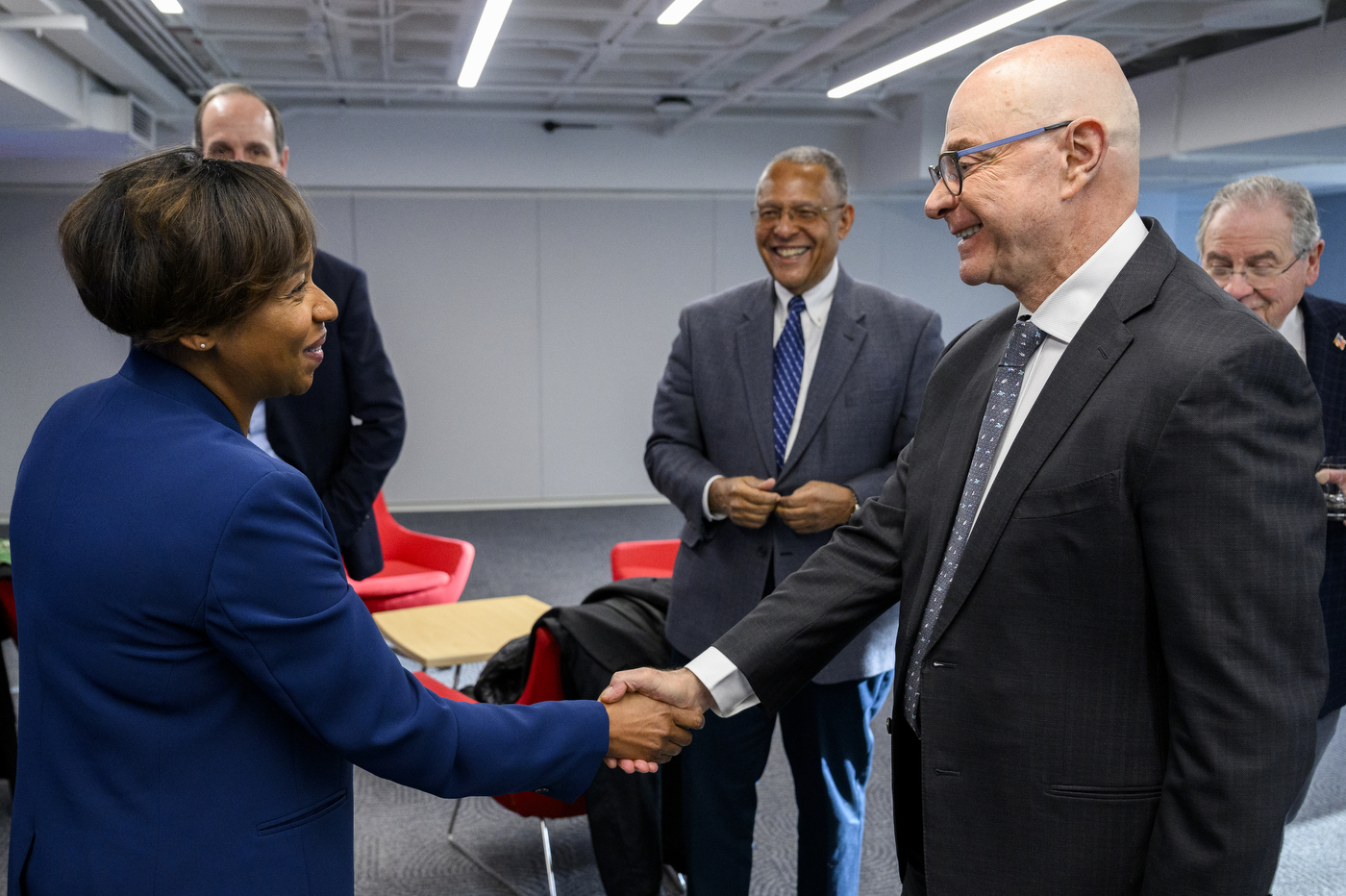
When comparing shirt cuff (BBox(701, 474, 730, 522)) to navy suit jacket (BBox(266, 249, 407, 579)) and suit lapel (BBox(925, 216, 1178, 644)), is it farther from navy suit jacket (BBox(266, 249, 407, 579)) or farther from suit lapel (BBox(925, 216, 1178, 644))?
suit lapel (BBox(925, 216, 1178, 644))

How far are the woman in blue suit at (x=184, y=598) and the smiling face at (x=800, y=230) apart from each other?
142cm

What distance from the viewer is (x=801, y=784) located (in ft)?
7.76

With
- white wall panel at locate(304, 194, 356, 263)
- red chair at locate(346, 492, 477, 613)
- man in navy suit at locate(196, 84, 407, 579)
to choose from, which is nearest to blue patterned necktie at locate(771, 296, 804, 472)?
man in navy suit at locate(196, 84, 407, 579)

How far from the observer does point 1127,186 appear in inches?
53.3

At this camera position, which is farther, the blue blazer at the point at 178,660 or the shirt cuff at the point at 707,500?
the shirt cuff at the point at 707,500

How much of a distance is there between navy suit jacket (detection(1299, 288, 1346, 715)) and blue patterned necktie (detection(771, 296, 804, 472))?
1.15m

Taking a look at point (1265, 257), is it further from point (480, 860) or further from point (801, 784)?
point (480, 860)

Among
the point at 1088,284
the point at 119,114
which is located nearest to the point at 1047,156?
the point at 1088,284

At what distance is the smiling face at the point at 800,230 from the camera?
2.44 m

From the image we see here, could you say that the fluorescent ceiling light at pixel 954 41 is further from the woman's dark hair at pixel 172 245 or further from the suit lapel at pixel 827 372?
the woman's dark hair at pixel 172 245

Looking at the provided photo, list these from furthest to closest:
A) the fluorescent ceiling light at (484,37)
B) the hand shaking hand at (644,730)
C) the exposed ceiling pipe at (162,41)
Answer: the exposed ceiling pipe at (162,41)
the fluorescent ceiling light at (484,37)
the hand shaking hand at (644,730)

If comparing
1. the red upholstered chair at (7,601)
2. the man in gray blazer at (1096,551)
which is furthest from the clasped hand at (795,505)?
the red upholstered chair at (7,601)

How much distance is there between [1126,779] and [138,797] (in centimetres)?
118

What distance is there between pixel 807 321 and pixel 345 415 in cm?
118
